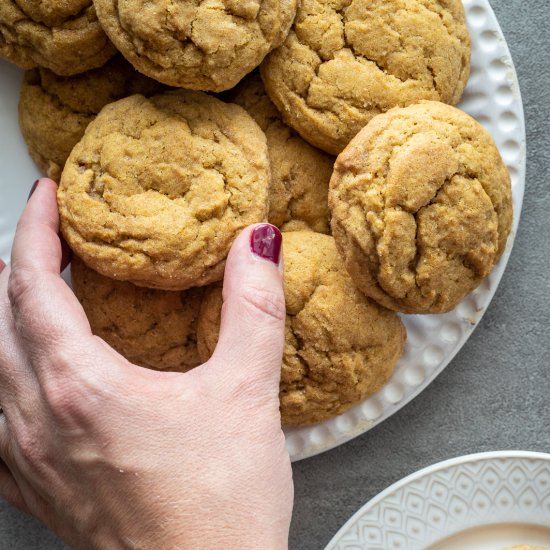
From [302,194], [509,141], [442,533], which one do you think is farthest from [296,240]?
[442,533]

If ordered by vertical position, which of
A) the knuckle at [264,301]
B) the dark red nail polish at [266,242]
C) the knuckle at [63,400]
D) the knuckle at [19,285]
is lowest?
the knuckle at [63,400]

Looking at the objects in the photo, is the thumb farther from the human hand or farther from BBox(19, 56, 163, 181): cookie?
BBox(19, 56, 163, 181): cookie

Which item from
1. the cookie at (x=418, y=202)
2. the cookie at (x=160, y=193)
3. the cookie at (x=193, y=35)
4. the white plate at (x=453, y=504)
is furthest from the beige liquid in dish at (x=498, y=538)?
the cookie at (x=193, y=35)

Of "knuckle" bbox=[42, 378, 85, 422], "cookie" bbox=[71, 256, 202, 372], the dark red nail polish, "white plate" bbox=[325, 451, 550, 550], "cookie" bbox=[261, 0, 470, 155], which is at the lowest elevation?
"white plate" bbox=[325, 451, 550, 550]

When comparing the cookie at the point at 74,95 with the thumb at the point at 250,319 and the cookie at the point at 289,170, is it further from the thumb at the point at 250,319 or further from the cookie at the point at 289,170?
the thumb at the point at 250,319

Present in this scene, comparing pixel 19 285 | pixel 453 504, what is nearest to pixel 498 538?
pixel 453 504

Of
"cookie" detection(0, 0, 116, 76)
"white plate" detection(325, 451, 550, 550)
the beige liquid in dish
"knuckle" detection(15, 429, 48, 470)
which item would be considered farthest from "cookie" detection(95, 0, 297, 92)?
the beige liquid in dish
